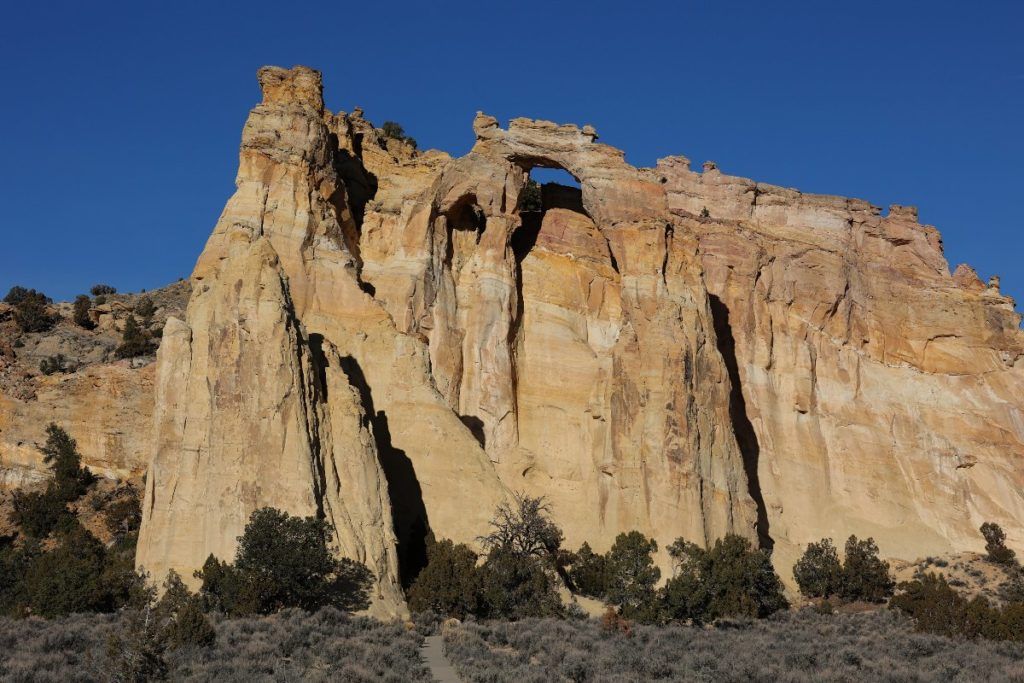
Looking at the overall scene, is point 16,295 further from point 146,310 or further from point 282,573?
point 282,573

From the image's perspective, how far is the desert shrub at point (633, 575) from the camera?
113 feet

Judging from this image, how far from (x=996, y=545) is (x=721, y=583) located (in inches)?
608

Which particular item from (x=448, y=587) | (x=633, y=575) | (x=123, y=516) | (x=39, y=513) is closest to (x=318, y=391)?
(x=448, y=587)

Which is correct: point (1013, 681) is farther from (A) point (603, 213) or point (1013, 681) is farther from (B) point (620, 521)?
(A) point (603, 213)

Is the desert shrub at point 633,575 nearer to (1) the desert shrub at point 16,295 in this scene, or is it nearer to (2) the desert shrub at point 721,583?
(2) the desert shrub at point 721,583

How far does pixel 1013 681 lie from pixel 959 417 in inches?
982

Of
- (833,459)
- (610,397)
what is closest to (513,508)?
(610,397)

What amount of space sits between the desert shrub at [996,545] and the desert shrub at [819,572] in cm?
664

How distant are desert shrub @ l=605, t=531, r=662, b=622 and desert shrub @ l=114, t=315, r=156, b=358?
22676 millimetres

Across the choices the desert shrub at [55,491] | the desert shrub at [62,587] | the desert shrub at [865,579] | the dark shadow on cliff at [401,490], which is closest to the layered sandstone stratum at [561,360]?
the dark shadow on cliff at [401,490]

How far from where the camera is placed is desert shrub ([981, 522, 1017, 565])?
4452 centimetres

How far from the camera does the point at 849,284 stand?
165ft

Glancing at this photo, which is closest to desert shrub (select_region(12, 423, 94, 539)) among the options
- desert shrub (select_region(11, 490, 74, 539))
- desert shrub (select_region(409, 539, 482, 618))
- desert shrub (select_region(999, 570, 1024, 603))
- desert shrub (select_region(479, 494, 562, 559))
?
desert shrub (select_region(11, 490, 74, 539))

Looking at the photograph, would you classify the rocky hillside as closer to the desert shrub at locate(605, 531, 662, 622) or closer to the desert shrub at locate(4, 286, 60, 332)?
the desert shrub at locate(4, 286, 60, 332)
